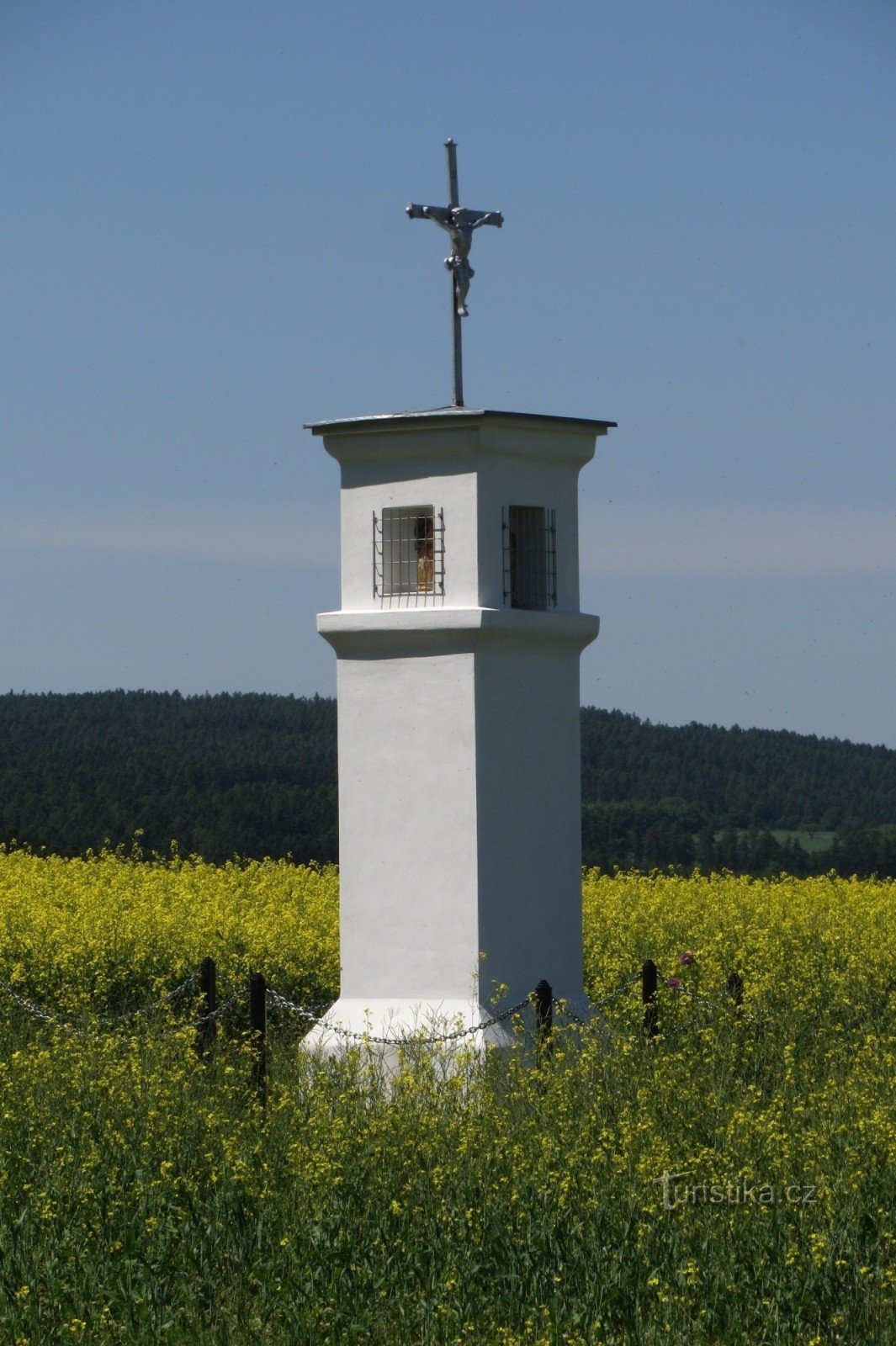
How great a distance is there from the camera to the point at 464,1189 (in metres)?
9.38

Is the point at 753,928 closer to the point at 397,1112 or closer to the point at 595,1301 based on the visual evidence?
the point at 397,1112

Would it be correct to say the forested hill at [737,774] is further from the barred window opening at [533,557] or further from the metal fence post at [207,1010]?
the barred window opening at [533,557]

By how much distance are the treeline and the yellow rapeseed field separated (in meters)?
15.7

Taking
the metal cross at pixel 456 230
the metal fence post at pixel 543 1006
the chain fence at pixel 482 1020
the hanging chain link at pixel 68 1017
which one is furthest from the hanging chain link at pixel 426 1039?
the metal cross at pixel 456 230

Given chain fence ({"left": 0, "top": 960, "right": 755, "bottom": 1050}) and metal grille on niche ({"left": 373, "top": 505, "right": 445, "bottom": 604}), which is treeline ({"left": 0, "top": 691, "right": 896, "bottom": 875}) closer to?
chain fence ({"left": 0, "top": 960, "right": 755, "bottom": 1050})

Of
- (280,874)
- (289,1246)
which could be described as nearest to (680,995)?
(289,1246)

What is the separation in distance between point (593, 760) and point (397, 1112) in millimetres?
39381

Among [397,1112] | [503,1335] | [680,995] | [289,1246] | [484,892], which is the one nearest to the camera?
[503,1335]

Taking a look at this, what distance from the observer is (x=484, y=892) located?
43.2 feet

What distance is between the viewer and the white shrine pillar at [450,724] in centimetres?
1323

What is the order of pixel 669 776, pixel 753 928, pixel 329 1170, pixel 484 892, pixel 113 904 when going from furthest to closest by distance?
1. pixel 669 776
2. pixel 113 904
3. pixel 753 928
4. pixel 484 892
5. pixel 329 1170

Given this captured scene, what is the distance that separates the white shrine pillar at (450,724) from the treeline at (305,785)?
14.5 metres

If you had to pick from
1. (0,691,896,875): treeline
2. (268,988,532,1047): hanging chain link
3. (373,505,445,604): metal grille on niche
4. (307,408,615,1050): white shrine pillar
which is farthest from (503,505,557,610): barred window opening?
(0,691,896,875): treeline

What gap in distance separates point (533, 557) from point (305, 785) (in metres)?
29.6
